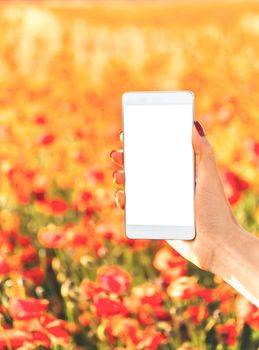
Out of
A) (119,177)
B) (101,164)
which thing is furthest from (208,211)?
(101,164)

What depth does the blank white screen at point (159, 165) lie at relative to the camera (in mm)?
1358

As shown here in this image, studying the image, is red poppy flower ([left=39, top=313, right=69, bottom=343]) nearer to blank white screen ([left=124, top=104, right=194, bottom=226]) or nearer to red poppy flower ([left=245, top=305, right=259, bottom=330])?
blank white screen ([left=124, top=104, right=194, bottom=226])

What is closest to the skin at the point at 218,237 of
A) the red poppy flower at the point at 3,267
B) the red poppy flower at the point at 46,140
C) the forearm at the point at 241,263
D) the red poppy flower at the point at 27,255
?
the forearm at the point at 241,263

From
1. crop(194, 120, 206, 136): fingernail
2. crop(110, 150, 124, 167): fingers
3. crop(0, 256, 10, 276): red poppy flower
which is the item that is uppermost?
crop(194, 120, 206, 136): fingernail

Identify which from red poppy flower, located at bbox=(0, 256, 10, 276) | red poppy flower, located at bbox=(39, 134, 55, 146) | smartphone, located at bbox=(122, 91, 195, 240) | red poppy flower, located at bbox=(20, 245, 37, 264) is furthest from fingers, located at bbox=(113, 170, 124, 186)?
red poppy flower, located at bbox=(39, 134, 55, 146)

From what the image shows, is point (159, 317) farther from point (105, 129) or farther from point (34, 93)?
point (34, 93)

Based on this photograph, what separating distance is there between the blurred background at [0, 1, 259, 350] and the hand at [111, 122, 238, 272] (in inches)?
7.7

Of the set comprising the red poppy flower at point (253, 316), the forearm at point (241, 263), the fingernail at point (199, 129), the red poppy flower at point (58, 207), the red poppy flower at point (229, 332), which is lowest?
the red poppy flower at point (229, 332)

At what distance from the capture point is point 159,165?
138cm

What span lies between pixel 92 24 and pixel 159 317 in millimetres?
3555

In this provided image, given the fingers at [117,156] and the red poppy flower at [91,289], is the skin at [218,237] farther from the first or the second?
the red poppy flower at [91,289]

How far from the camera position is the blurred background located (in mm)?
1574

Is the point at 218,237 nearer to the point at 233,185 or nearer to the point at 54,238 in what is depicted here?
the point at 54,238

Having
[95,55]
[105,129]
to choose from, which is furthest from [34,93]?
[95,55]
